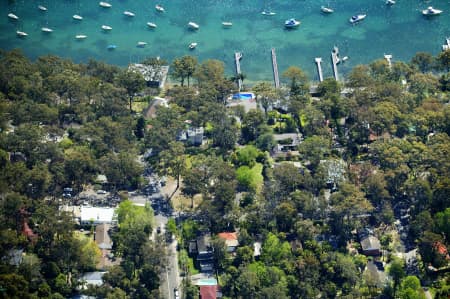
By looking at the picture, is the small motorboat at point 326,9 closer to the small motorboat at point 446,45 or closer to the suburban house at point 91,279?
the small motorboat at point 446,45

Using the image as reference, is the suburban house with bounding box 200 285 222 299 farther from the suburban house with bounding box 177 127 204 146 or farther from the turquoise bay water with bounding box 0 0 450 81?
the turquoise bay water with bounding box 0 0 450 81

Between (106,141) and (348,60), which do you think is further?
(348,60)

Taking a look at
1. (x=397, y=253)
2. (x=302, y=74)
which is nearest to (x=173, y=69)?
(x=302, y=74)

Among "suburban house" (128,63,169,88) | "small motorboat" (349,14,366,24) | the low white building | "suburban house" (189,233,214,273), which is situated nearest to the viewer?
"suburban house" (189,233,214,273)

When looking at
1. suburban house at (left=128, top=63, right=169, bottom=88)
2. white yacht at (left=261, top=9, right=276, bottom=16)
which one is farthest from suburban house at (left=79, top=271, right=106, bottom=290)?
white yacht at (left=261, top=9, right=276, bottom=16)

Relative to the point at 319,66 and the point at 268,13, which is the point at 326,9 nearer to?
the point at 268,13

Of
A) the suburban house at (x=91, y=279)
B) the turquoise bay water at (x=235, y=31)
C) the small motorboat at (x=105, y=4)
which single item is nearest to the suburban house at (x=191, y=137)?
the turquoise bay water at (x=235, y=31)

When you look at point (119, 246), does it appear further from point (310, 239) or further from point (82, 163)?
point (310, 239)
